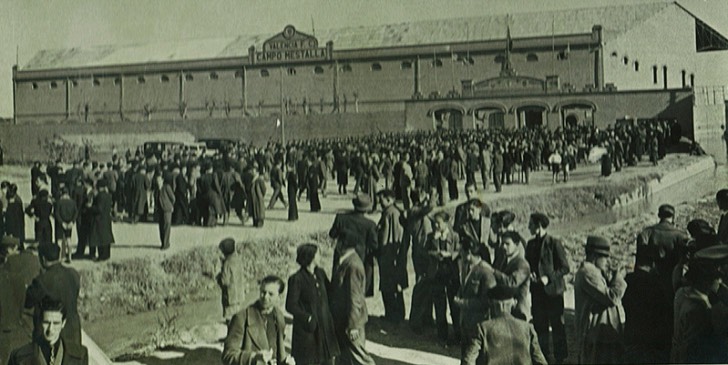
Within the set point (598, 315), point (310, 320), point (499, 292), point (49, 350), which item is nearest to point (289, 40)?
point (310, 320)

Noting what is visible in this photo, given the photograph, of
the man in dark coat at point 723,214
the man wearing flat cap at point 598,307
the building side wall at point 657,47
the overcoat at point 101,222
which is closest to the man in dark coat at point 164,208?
the overcoat at point 101,222

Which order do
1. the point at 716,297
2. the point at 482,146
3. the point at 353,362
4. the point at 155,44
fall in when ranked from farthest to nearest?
1. the point at 155,44
2. the point at 482,146
3. the point at 353,362
4. the point at 716,297

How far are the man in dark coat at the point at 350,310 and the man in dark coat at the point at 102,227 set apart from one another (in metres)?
1.62

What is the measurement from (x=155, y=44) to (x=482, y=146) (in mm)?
2334

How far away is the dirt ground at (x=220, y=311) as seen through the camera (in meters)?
4.35

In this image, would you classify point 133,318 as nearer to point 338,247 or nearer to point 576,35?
point 338,247

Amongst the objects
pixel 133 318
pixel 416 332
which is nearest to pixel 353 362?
pixel 416 332

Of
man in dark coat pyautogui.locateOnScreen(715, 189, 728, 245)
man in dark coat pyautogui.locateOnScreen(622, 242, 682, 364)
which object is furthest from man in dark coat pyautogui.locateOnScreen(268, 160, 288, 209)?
man in dark coat pyautogui.locateOnScreen(715, 189, 728, 245)

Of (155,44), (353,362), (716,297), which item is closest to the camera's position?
(716,297)

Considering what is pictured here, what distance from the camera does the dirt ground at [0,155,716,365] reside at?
4.35 meters

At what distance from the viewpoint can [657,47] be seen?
440 cm

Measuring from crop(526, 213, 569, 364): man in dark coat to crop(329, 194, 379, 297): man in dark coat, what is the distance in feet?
3.16

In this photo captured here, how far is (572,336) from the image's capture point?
420 centimetres

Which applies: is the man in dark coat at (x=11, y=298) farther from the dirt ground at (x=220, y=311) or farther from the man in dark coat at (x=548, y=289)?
the man in dark coat at (x=548, y=289)
